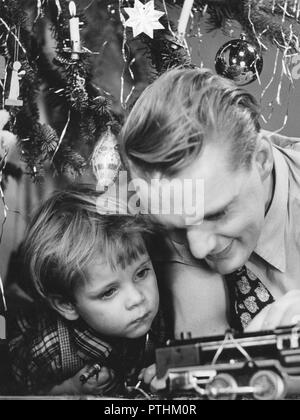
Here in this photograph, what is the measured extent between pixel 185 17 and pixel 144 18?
0.11 metres

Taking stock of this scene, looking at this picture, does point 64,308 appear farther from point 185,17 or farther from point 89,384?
point 185,17

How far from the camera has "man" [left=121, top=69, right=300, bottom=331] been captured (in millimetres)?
1675

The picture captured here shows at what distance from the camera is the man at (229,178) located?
1675 millimetres

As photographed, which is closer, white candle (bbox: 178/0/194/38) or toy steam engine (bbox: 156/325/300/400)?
toy steam engine (bbox: 156/325/300/400)

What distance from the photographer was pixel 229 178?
170 cm

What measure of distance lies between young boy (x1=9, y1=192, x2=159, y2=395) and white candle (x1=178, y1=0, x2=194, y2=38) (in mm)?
518

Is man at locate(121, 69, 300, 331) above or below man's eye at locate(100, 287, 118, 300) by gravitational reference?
above

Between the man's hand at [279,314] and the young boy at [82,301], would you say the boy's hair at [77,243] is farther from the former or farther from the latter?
the man's hand at [279,314]

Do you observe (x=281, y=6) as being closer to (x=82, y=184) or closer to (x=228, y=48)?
(x=228, y=48)

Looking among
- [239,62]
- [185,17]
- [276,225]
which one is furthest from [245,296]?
[185,17]

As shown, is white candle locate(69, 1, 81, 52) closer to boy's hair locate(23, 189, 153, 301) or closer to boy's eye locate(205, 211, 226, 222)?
boy's hair locate(23, 189, 153, 301)

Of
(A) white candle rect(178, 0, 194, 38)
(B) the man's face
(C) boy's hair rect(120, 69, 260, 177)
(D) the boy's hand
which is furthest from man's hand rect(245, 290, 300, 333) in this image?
(A) white candle rect(178, 0, 194, 38)
